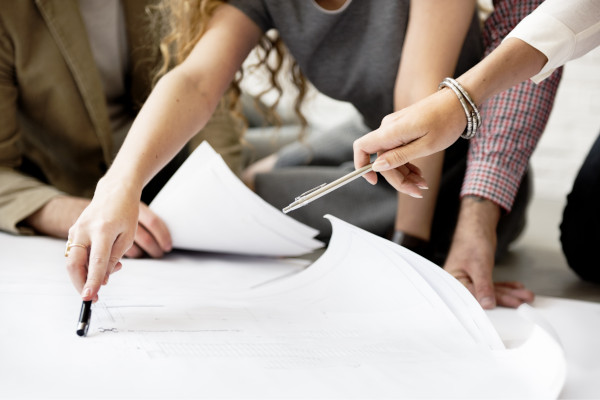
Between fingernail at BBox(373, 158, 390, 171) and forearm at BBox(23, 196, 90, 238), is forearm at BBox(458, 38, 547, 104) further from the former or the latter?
forearm at BBox(23, 196, 90, 238)

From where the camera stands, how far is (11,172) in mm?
931

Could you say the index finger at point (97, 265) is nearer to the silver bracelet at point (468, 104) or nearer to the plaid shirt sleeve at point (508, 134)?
the silver bracelet at point (468, 104)

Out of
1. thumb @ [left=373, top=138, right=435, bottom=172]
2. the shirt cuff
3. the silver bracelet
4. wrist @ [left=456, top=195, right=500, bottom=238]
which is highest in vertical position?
the shirt cuff

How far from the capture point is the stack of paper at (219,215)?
2.48 ft

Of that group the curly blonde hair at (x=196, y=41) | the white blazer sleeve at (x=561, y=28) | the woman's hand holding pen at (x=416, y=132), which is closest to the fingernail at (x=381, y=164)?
the woman's hand holding pen at (x=416, y=132)

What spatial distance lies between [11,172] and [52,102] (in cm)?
13

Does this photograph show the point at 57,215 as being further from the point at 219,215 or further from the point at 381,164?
the point at 381,164

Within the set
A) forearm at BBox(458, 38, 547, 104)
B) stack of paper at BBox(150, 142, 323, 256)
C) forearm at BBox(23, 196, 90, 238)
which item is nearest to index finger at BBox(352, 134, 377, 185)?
forearm at BBox(458, 38, 547, 104)

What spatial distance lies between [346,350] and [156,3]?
774 millimetres

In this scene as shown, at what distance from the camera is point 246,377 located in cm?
47

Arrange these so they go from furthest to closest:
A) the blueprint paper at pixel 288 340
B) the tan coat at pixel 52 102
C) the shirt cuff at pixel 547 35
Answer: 1. the tan coat at pixel 52 102
2. the shirt cuff at pixel 547 35
3. the blueprint paper at pixel 288 340

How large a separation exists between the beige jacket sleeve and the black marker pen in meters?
0.37

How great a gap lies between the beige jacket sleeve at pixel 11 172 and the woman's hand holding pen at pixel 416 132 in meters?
0.53

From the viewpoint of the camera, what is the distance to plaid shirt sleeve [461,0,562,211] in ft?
2.80
